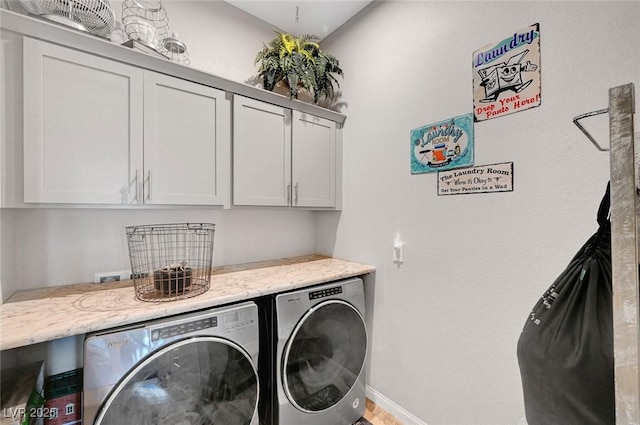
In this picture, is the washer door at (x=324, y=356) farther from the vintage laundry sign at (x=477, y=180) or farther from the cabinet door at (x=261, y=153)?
the vintage laundry sign at (x=477, y=180)

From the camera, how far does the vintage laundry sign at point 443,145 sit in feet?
4.94

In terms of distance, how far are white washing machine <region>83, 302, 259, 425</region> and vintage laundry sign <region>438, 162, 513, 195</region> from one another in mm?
1290

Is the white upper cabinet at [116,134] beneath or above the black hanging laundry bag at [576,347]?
above

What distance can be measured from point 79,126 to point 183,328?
3.40 ft

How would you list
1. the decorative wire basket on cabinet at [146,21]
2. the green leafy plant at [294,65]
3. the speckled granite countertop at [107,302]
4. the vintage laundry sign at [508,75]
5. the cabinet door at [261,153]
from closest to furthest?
the speckled granite countertop at [107,302]
the vintage laundry sign at [508,75]
the decorative wire basket on cabinet at [146,21]
the cabinet door at [261,153]
the green leafy plant at [294,65]

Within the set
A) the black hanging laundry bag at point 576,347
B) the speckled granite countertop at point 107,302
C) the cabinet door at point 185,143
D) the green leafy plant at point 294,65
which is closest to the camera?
the black hanging laundry bag at point 576,347

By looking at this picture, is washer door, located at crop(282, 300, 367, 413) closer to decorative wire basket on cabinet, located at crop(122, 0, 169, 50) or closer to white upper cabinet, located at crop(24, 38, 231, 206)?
white upper cabinet, located at crop(24, 38, 231, 206)

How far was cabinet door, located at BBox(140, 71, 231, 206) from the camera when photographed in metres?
1.42

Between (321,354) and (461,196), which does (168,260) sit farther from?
(461,196)

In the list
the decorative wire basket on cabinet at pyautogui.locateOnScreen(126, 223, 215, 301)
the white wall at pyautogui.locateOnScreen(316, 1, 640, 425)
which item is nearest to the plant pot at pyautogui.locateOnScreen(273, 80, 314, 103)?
the white wall at pyautogui.locateOnScreen(316, 1, 640, 425)

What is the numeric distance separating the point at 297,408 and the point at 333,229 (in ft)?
4.28

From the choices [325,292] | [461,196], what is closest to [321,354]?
[325,292]

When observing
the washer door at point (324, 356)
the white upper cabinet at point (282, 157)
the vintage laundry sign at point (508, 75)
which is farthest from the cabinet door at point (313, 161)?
the vintage laundry sign at point (508, 75)

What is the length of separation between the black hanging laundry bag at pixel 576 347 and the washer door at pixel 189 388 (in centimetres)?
118
